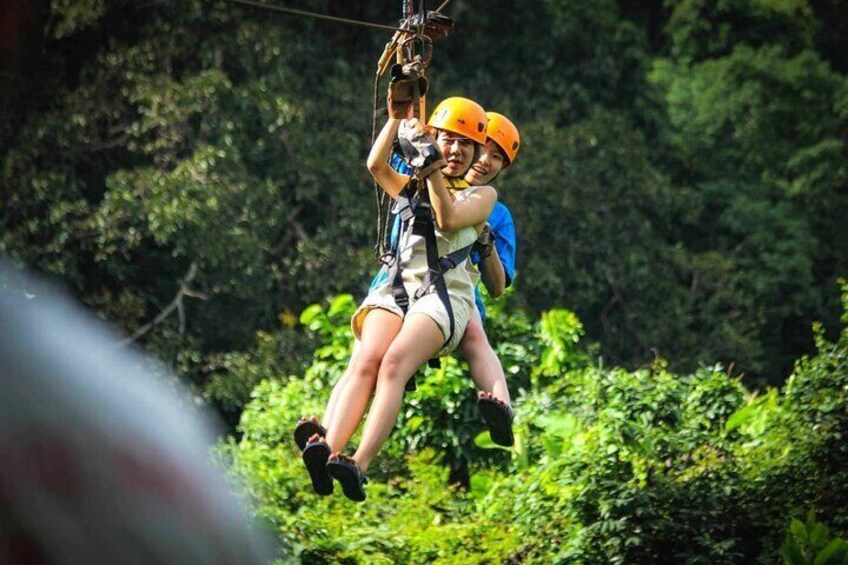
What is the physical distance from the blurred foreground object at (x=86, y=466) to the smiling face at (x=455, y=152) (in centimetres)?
133

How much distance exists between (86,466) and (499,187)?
11781 mm

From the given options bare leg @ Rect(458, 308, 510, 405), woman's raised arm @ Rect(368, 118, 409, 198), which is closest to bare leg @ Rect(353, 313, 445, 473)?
bare leg @ Rect(458, 308, 510, 405)

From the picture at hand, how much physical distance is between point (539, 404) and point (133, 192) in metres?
4.97

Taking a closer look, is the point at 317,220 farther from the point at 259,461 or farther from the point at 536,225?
the point at 259,461

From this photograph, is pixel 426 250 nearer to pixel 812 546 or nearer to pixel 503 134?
pixel 503 134

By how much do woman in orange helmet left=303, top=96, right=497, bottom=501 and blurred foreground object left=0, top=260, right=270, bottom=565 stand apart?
0.52 m

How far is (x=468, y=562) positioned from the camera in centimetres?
953

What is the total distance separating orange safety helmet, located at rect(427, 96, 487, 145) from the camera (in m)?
6.34

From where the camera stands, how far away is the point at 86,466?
4.98 m

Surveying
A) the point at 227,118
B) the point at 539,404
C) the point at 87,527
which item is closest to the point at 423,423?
the point at 539,404

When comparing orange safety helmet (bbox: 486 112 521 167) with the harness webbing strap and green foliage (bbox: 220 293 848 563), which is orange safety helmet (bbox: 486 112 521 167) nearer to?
the harness webbing strap

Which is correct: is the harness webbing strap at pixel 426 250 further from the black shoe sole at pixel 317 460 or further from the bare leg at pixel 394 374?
the black shoe sole at pixel 317 460

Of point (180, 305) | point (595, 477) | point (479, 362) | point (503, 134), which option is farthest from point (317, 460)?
point (180, 305)

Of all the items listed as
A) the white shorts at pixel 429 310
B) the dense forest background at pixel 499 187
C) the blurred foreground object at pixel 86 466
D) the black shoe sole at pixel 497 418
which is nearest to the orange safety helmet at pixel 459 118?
the white shorts at pixel 429 310
